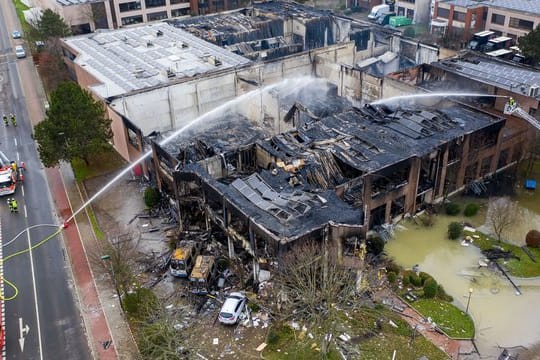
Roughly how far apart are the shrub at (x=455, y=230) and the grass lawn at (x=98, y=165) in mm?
34421

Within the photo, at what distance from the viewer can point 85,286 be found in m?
39.8

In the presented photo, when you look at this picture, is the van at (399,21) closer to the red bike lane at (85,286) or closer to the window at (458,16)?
the window at (458,16)

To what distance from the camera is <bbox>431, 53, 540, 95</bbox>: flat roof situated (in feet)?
188

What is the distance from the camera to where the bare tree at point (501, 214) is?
44.0 m

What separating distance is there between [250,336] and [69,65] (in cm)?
5784

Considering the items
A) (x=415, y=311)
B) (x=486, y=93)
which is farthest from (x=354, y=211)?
(x=486, y=93)

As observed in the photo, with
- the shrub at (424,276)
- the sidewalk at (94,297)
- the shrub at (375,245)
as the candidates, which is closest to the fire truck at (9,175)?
the sidewalk at (94,297)

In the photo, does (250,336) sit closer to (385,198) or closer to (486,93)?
(385,198)

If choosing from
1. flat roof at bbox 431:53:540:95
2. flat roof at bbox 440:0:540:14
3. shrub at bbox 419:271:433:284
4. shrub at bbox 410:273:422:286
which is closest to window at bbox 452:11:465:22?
flat roof at bbox 440:0:540:14

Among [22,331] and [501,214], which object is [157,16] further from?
[501,214]

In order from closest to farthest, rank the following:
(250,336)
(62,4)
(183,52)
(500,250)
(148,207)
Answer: (250,336) → (500,250) → (148,207) → (183,52) → (62,4)

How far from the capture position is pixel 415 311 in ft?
121

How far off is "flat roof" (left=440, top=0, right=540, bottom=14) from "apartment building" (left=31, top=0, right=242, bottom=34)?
42199 mm

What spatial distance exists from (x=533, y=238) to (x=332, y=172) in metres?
17.6
